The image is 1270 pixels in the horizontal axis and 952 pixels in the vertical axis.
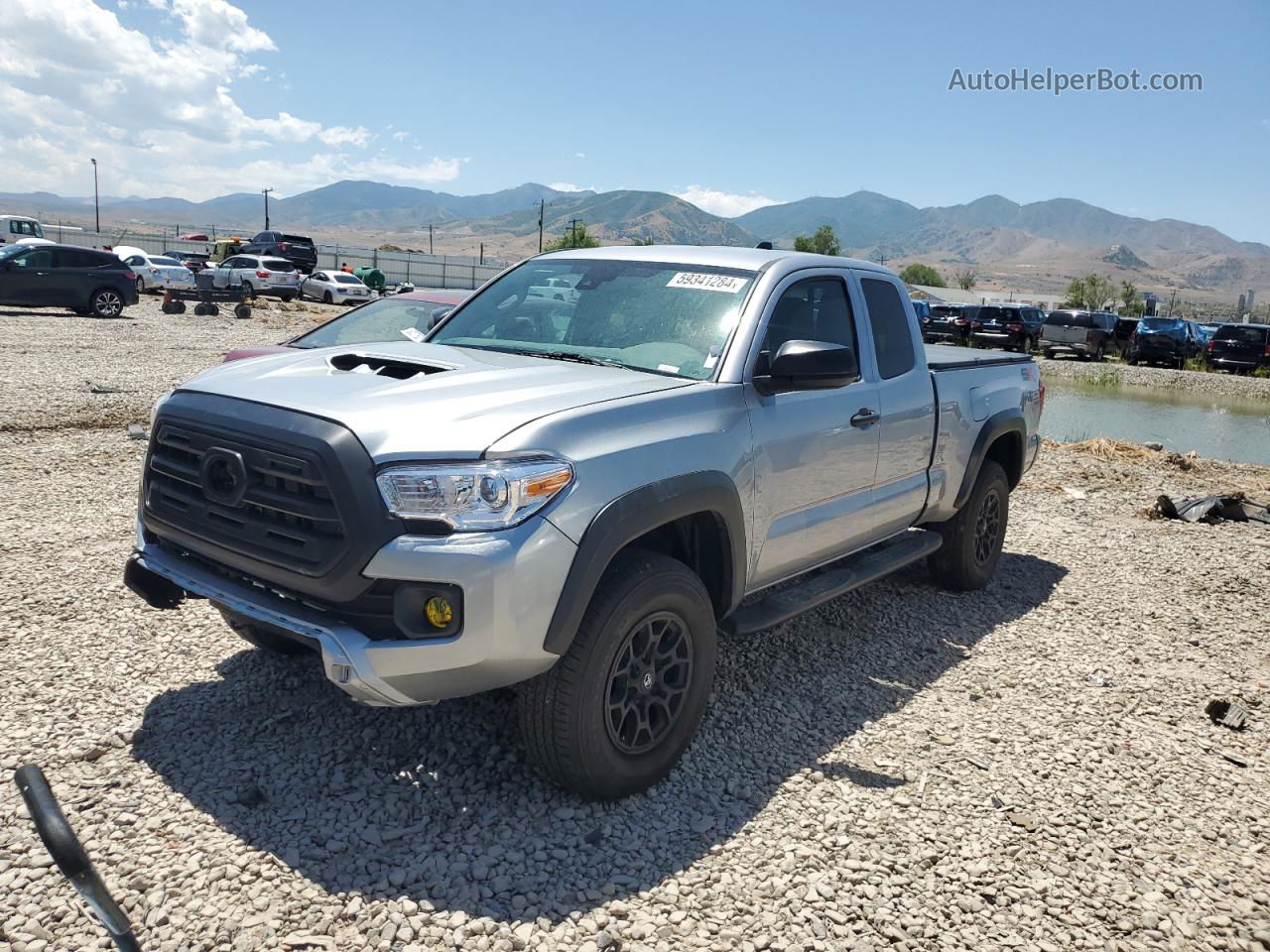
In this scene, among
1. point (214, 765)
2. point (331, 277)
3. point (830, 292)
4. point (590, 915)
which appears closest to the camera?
point (590, 915)

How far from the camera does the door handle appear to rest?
4.33 meters

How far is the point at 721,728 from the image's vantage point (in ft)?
13.1

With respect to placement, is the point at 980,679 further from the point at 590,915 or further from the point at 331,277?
the point at 331,277

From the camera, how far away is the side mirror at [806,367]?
360 centimetres

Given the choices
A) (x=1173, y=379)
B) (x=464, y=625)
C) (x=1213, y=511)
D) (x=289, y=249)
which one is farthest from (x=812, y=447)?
(x=289, y=249)

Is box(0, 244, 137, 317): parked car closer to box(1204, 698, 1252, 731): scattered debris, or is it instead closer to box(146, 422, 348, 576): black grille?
box(146, 422, 348, 576): black grille

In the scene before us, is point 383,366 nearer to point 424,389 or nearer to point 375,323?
point 424,389

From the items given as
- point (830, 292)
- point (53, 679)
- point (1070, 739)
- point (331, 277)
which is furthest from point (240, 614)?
point (331, 277)

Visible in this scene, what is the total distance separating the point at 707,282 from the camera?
13.5 feet

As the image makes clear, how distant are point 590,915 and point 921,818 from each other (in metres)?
1.33

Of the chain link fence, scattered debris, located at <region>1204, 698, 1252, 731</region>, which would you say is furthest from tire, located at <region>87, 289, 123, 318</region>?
the chain link fence

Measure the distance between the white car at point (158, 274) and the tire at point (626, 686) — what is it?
33.1 metres

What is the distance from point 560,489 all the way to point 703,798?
1371 millimetres

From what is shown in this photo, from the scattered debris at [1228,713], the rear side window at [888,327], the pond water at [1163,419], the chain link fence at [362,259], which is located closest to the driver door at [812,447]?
the rear side window at [888,327]
